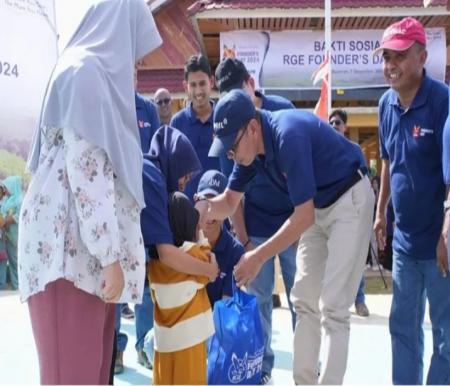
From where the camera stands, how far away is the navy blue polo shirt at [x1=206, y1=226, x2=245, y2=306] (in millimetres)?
3395

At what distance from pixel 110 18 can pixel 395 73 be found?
5.09 feet

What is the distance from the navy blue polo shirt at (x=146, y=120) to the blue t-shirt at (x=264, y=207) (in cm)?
71

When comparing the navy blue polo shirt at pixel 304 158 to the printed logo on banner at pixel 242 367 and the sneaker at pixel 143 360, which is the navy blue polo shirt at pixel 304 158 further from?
the sneaker at pixel 143 360

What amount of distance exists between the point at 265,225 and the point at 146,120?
1.18 meters

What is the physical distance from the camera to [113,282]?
1.91 m

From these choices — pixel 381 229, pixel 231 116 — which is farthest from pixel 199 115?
pixel 231 116

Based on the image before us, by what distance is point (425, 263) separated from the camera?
300cm

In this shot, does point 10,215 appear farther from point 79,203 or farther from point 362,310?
point 79,203

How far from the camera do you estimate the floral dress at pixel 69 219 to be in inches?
73.7

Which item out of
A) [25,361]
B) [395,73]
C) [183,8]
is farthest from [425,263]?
[183,8]

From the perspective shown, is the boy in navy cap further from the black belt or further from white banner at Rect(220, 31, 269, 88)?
white banner at Rect(220, 31, 269, 88)

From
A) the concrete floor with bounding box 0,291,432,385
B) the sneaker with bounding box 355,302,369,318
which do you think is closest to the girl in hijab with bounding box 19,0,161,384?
the concrete floor with bounding box 0,291,432,385

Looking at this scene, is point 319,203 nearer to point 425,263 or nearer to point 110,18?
point 425,263

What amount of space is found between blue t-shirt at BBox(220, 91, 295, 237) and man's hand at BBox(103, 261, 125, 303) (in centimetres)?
174
